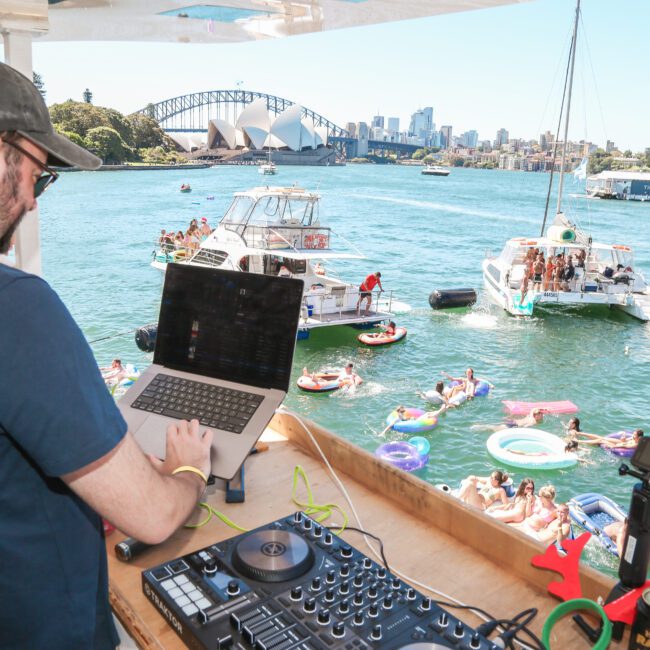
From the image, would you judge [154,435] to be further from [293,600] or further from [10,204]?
[10,204]

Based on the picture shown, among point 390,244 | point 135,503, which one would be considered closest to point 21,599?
point 135,503

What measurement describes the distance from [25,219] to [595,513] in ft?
28.6

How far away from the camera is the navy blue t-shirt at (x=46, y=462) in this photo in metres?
0.89

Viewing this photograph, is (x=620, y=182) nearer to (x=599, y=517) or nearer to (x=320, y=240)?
(x=320, y=240)

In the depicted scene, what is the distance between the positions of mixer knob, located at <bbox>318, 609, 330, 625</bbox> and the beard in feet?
Answer: 3.06

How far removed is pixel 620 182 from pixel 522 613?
101349 mm

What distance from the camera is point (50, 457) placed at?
91cm

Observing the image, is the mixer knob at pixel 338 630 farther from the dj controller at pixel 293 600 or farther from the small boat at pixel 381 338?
the small boat at pixel 381 338

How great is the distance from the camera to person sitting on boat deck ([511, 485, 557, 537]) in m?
7.94

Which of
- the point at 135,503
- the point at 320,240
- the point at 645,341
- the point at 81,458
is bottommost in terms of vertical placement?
the point at 645,341

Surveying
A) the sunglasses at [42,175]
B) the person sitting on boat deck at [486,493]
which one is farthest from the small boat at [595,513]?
the sunglasses at [42,175]

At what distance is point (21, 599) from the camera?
1071 mm

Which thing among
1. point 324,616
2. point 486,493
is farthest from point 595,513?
point 324,616

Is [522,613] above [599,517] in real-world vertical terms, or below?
above
